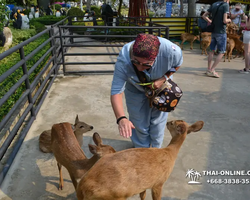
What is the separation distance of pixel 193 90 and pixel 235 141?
230cm

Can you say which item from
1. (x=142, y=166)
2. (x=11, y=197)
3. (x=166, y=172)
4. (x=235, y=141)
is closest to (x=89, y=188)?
(x=142, y=166)

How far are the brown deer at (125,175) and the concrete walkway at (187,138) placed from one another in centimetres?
60

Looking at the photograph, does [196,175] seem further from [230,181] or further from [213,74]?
[213,74]

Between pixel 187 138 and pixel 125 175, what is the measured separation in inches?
80.0

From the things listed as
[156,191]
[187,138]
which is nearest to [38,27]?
[187,138]

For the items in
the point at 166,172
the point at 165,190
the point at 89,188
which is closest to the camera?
the point at 89,188

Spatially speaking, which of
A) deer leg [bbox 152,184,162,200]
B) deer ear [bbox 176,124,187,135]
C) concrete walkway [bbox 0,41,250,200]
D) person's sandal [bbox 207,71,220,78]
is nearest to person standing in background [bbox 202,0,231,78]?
person's sandal [bbox 207,71,220,78]

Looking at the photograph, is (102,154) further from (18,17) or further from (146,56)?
(18,17)

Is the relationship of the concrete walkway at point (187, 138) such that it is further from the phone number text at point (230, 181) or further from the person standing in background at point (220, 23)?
the person standing in background at point (220, 23)

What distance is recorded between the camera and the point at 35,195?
2713mm

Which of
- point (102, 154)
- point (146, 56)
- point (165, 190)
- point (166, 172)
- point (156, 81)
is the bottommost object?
point (165, 190)

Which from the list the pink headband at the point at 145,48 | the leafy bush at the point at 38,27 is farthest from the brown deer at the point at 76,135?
the leafy bush at the point at 38,27

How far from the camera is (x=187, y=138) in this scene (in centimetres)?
384

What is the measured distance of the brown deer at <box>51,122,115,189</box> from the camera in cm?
244
